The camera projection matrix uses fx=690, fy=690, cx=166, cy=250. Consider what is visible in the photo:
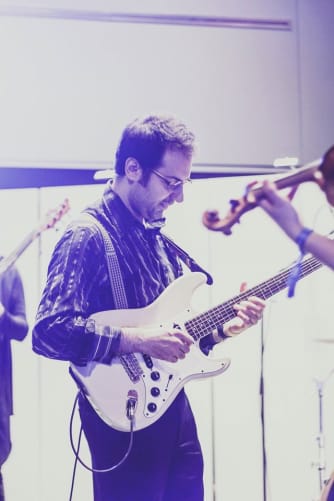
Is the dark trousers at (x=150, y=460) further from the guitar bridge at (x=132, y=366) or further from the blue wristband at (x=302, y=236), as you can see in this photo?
the blue wristband at (x=302, y=236)

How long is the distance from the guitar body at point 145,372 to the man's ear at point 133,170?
315 mm

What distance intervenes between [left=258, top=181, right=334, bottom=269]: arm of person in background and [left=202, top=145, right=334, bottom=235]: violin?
2 cm

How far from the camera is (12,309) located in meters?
2.26

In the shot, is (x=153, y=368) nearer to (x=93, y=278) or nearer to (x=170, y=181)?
(x=93, y=278)

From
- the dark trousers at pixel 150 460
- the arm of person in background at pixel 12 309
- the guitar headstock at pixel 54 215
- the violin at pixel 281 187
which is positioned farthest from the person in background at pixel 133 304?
the violin at pixel 281 187

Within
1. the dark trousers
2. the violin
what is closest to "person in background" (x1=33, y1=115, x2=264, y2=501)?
the dark trousers

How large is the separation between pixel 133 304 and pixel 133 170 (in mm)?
382

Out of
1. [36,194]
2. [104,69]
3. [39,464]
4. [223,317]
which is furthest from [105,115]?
[39,464]

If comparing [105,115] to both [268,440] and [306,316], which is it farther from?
[268,440]

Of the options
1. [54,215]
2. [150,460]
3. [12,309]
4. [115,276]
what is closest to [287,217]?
[115,276]

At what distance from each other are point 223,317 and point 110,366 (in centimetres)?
35

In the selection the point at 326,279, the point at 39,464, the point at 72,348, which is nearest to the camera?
the point at 72,348

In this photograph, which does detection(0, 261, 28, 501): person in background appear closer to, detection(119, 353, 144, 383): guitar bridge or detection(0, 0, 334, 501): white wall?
detection(0, 0, 334, 501): white wall

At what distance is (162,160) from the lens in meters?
1.93
